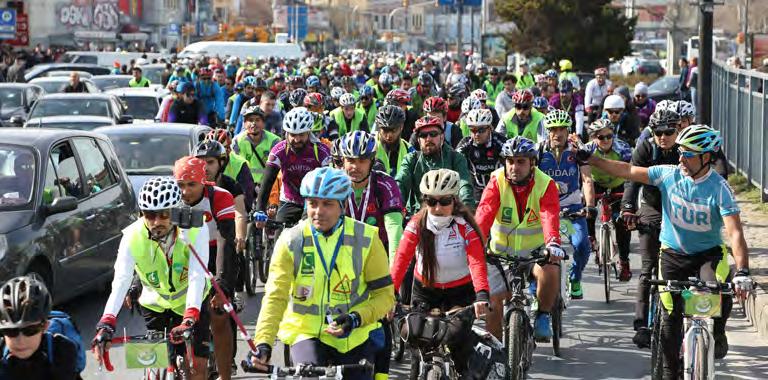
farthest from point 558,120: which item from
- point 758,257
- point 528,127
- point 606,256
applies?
point 758,257

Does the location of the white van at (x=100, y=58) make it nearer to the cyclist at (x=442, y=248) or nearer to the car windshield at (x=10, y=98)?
the car windshield at (x=10, y=98)

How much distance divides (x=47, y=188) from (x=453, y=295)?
437cm

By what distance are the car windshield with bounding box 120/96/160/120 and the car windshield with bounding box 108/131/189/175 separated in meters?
8.98

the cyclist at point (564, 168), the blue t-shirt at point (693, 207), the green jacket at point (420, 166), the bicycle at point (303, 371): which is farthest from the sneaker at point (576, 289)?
the bicycle at point (303, 371)

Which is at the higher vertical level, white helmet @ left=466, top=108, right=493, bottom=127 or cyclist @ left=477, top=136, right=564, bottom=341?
white helmet @ left=466, top=108, right=493, bottom=127

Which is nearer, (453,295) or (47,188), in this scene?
(453,295)

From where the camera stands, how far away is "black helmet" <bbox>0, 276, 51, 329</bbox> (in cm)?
512

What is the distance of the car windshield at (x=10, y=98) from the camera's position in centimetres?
2664

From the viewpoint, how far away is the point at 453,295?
8.05 m

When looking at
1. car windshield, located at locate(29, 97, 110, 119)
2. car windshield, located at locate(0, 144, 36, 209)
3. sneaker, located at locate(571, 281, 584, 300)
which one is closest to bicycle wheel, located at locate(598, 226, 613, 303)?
sneaker, located at locate(571, 281, 584, 300)

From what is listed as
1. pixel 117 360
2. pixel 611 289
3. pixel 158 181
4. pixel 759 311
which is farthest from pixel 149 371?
pixel 611 289

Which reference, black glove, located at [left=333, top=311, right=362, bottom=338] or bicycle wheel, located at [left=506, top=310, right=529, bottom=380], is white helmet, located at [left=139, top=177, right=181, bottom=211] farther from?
bicycle wheel, located at [left=506, top=310, right=529, bottom=380]

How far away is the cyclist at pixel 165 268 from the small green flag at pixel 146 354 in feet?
1.23

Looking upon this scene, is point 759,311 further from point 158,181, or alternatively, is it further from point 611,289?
point 158,181
